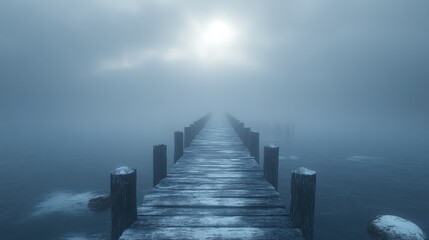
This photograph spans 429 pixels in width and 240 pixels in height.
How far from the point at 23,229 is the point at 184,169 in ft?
43.2

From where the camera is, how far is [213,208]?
6082mm

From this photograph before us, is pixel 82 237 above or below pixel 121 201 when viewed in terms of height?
below

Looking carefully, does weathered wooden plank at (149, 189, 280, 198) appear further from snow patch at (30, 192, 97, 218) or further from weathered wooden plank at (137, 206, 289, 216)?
snow patch at (30, 192, 97, 218)

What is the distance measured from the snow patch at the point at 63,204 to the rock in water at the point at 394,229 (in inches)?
697

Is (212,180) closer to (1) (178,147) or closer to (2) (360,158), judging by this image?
(1) (178,147)

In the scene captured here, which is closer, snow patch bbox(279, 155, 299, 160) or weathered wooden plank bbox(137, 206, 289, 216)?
weathered wooden plank bbox(137, 206, 289, 216)

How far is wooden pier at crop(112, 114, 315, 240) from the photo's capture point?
4938 mm

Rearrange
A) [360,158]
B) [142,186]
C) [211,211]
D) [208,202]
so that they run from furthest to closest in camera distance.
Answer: [360,158], [142,186], [208,202], [211,211]

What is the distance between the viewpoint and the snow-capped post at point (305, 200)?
5039 mm

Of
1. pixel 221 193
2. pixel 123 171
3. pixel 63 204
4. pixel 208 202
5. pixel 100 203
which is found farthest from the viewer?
pixel 63 204

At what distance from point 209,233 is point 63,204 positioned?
63.6 ft

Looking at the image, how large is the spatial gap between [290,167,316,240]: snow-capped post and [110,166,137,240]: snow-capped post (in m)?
3.08

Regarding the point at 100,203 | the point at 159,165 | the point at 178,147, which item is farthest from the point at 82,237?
the point at 159,165

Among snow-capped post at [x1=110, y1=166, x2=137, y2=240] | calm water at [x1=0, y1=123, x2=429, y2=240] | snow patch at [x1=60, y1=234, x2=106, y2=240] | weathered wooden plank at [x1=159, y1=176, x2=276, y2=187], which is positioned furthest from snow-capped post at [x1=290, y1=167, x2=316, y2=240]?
snow patch at [x1=60, y1=234, x2=106, y2=240]
